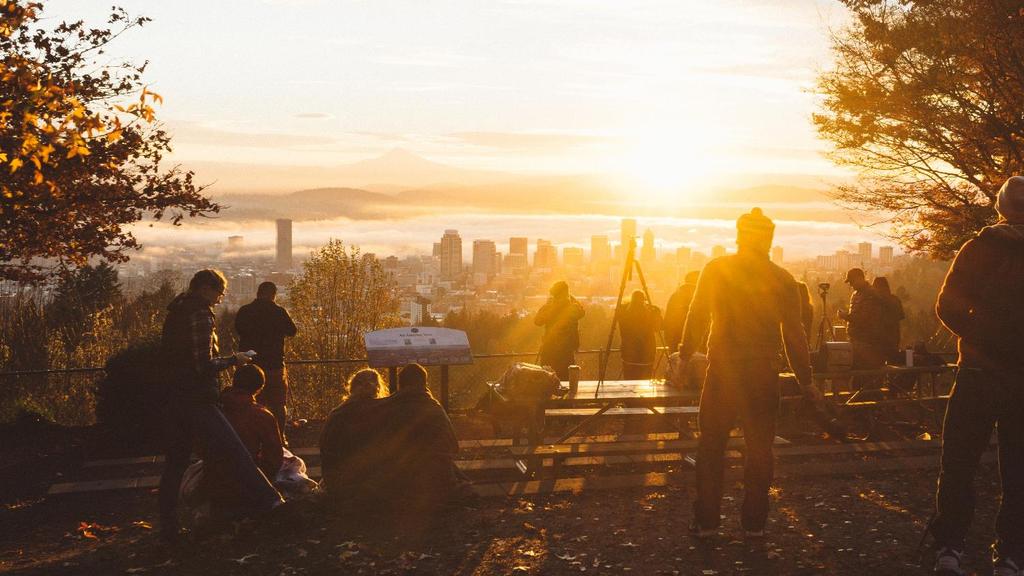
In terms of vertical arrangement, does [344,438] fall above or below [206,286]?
below

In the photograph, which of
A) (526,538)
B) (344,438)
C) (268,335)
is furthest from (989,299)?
(268,335)

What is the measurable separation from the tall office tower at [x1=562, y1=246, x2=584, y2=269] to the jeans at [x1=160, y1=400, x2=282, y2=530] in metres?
96.1

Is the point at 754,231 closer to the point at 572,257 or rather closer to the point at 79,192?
the point at 79,192

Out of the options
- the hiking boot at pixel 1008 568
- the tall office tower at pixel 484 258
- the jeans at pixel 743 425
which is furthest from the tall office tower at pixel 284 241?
the hiking boot at pixel 1008 568

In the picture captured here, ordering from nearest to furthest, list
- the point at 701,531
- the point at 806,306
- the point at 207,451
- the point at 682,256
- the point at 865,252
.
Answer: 1. the point at 701,531
2. the point at 207,451
3. the point at 806,306
4. the point at 682,256
5. the point at 865,252

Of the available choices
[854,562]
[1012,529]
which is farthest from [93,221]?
[1012,529]

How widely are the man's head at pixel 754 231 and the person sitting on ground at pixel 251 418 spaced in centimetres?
384

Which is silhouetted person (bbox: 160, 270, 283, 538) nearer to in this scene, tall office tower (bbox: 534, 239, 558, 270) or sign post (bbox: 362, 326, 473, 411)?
sign post (bbox: 362, 326, 473, 411)

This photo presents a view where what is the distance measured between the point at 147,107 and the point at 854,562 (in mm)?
6899

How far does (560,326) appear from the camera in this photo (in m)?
11.7

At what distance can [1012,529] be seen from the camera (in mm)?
5133

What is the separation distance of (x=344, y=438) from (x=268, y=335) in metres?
3.52

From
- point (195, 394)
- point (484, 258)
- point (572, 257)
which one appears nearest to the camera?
point (195, 394)

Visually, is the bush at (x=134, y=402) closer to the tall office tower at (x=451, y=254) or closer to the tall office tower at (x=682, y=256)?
the tall office tower at (x=682, y=256)
